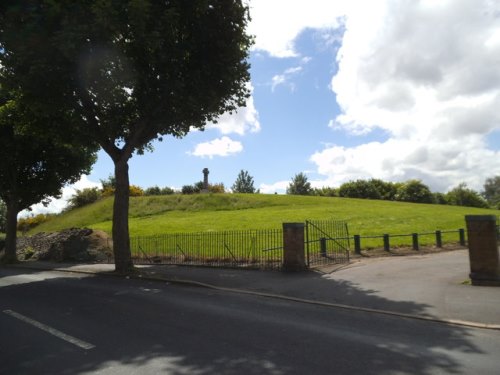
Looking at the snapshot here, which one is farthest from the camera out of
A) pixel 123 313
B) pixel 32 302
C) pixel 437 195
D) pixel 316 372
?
pixel 437 195

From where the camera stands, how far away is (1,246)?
35.2m

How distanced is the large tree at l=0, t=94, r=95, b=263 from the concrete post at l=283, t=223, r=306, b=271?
42.3 feet

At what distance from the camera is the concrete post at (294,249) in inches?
565

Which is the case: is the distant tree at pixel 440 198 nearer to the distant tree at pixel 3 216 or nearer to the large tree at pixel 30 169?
the large tree at pixel 30 169

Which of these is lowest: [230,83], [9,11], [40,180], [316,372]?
[316,372]

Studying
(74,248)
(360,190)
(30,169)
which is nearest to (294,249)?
(74,248)

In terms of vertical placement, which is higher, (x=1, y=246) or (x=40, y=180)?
(x=40, y=180)

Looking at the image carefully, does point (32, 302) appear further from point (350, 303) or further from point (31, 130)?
point (31, 130)

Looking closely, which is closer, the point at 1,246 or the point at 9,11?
the point at 9,11

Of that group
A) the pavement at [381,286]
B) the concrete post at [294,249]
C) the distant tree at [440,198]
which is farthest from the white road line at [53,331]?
the distant tree at [440,198]

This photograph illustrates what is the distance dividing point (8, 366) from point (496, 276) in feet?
34.2

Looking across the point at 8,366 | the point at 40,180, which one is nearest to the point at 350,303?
the point at 8,366

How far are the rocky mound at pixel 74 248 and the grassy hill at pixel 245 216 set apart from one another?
11.3 feet

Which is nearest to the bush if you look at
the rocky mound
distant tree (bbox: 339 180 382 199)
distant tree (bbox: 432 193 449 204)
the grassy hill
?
the grassy hill
